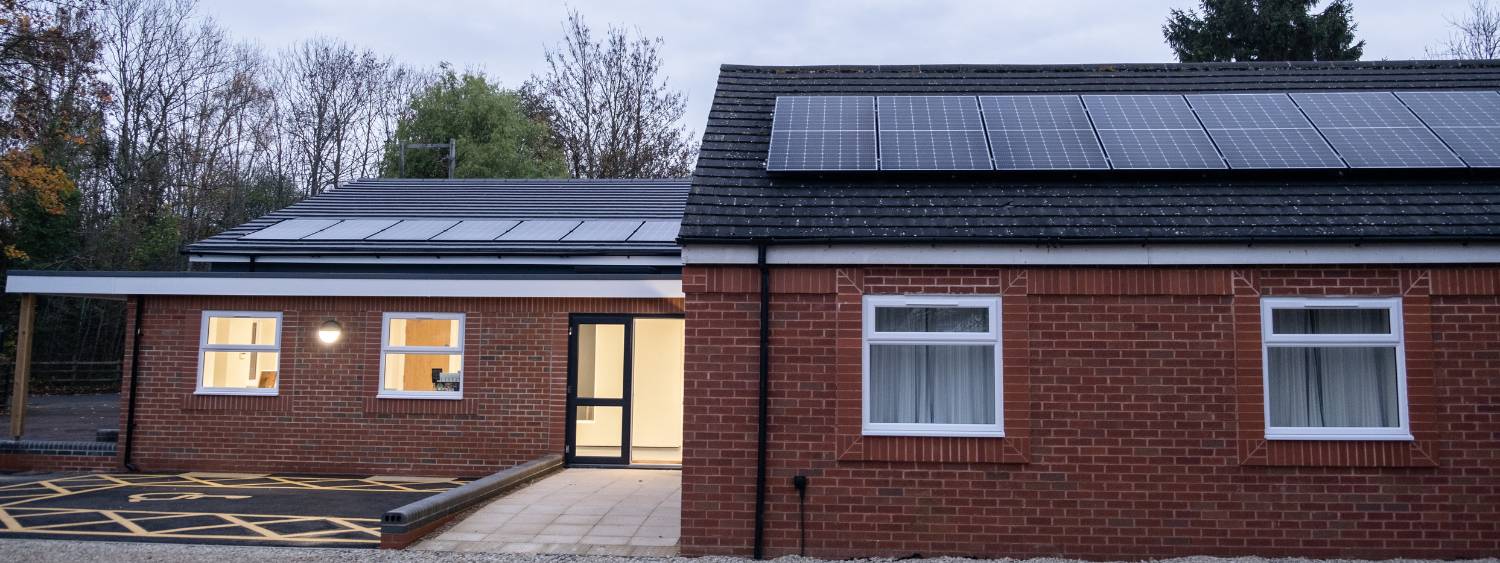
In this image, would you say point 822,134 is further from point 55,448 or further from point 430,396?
point 55,448

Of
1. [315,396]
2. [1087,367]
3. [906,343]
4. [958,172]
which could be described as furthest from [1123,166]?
[315,396]

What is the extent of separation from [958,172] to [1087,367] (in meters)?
2.06

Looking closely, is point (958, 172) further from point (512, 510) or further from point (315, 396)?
point (315, 396)

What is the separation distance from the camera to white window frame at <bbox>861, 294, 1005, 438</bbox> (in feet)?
25.4

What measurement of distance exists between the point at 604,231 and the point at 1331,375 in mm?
10753

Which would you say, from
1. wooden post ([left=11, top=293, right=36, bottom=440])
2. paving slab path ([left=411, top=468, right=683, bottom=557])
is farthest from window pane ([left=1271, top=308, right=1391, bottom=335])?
wooden post ([left=11, top=293, right=36, bottom=440])

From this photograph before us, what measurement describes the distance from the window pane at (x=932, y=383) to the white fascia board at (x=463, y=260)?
6719 millimetres

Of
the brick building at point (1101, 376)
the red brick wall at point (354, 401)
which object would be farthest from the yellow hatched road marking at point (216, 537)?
the red brick wall at point (354, 401)

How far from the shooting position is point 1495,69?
11203 mm

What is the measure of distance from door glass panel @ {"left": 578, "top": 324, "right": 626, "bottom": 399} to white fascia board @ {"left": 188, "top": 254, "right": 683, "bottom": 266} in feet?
5.72

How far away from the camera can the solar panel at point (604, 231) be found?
1505 centimetres

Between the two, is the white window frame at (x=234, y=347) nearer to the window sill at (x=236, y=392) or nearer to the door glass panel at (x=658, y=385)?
the window sill at (x=236, y=392)

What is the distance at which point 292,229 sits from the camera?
622 inches

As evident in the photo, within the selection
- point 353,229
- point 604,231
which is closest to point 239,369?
point 353,229
